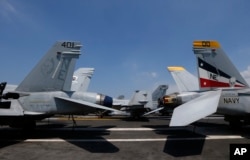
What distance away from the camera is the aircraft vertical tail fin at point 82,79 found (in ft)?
74.7

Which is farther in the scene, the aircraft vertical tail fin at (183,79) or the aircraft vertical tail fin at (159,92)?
the aircraft vertical tail fin at (159,92)

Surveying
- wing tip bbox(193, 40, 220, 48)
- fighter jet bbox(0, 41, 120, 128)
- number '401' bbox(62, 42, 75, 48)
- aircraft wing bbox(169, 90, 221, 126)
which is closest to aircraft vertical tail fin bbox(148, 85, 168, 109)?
wing tip bbox(193, 40, 220, 48)

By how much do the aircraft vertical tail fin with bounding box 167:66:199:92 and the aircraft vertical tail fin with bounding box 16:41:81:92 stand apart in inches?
320

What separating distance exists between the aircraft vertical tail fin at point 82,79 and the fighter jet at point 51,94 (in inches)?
361

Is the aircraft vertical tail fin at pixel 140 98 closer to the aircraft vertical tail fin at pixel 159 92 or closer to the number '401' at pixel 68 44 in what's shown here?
the aircraft vertical tail fin at pixel 159 92

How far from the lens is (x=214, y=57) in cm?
1444

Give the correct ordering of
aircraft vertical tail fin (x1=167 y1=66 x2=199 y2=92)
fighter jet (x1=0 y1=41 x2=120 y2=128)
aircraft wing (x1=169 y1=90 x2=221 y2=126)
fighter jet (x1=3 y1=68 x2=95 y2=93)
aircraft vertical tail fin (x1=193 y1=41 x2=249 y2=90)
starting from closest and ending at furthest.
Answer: aircraft wing (x1=169 y1=90 x2=221 y2=126), fighter jet (x1=0 y1=41 x2=120 y2=128), aircraft vertical tail fin (x1=193 y1=41 x2=249 y2=90), aircraft vertical tail fin (x1=167 y1=66 x2=199 y2=92), fighter jet (x1=3 y1=68 x2=95 y2=93)

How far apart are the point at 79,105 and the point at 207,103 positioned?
596 cm

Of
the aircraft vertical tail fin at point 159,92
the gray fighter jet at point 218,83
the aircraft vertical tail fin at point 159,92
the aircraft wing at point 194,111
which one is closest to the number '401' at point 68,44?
the gray fighter jet at point 218,83

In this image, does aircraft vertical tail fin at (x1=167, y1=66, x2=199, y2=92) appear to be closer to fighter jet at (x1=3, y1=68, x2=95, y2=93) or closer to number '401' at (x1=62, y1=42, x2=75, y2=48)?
fighter jet at (x1=3, y1=68, x2=95, y2=93)

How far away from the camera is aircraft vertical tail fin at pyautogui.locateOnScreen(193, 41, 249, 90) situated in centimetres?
1433

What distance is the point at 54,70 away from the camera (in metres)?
13.1

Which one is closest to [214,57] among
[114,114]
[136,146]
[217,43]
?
[217,43]

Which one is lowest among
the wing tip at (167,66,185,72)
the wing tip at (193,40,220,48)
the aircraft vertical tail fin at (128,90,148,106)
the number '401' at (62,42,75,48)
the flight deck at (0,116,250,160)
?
the flight deck at (0,116,250,160)
